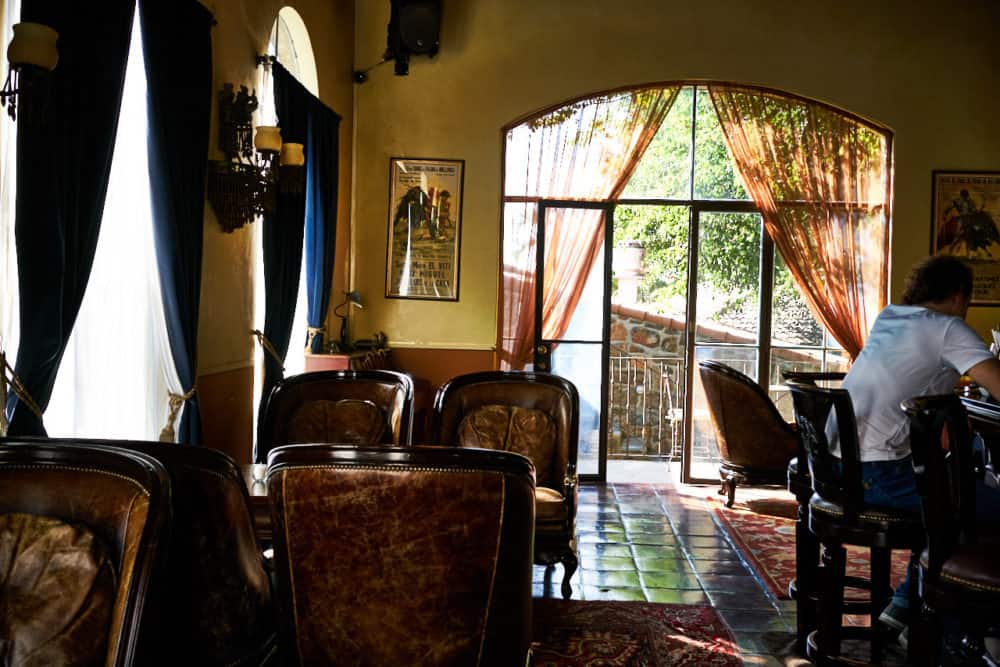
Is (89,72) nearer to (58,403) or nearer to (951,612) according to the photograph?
(58,403)

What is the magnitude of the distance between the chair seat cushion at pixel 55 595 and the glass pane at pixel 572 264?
536 cm

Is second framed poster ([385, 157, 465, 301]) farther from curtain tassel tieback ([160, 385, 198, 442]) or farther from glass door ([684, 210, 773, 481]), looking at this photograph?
curtain tassel tieback ([160, 385, 198, 442])

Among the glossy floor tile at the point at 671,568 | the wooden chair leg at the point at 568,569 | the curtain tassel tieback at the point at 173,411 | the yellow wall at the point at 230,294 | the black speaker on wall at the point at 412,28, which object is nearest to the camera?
the curtain tassel tieback at the point at 173,411

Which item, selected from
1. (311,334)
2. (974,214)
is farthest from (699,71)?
(311,334)

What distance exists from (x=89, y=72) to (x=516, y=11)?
4.51m

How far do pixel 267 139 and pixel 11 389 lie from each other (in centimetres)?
190

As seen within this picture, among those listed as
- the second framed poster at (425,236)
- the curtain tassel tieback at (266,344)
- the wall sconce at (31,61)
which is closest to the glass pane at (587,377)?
the second framed poster at (425,236)

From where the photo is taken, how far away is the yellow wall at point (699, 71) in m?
6.65

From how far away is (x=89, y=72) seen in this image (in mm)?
2725

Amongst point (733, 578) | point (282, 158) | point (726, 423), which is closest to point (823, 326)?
point (726, 423)

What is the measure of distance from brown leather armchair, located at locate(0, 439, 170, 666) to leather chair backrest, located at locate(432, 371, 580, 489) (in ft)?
7.16

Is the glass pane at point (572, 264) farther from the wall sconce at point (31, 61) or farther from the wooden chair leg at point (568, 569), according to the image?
the wall sconce at point (31, 61)

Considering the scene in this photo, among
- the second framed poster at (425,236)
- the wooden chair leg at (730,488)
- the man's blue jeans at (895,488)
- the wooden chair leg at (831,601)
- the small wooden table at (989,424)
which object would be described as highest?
the second framed poster at (425,236)

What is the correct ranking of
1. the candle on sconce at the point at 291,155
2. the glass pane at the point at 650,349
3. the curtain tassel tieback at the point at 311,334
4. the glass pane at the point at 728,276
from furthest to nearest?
the glass pane at the point at 650,349 < the glass pane at the point at 728,276 < the curtain tassel tieback at the point at 311,334 < the candle on sconce at the point at 291,155
